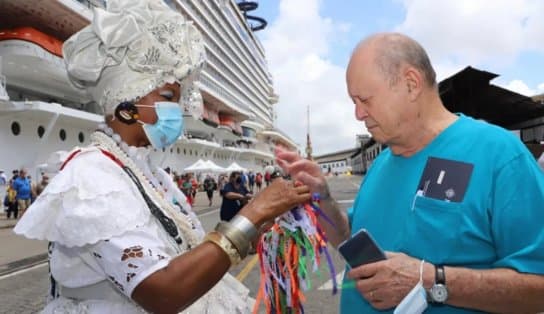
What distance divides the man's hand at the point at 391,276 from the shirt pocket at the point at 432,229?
0.40 ft

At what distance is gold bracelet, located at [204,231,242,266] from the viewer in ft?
5.48

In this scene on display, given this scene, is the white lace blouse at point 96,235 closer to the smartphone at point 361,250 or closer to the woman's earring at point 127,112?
the woman's earring at point 127,112

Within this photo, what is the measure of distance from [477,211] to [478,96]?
8.19m

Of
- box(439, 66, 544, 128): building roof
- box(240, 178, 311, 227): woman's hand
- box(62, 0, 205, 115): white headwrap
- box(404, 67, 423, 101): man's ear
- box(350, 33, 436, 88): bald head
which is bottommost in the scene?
box(240, 178, 311, 227): woman's hand

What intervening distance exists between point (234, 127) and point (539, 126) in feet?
191

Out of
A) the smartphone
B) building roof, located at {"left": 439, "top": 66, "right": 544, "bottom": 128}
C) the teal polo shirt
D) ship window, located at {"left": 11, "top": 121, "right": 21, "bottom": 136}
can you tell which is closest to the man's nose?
the teal polo shirt

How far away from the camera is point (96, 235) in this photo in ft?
5.33

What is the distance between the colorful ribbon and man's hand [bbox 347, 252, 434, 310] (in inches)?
26.2

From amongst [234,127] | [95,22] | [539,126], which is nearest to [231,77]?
[234,127]

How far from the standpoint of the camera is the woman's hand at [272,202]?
174cm

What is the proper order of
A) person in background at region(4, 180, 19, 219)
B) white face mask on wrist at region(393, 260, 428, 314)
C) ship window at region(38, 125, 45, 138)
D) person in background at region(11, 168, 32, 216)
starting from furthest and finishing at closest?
ship window at region(38, 125, 45, 138) < person in background at region(4, 180, 19, 219) < person in background at region(11, 168, 32, 216) < white face mask on wrist at region(393, 260, 428, 314)

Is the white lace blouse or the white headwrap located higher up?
the white headwrap

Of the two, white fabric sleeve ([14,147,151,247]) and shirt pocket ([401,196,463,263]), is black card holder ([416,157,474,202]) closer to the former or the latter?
shirt pocket ([401,196,463,263])

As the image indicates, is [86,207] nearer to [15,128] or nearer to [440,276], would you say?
[440,276]
